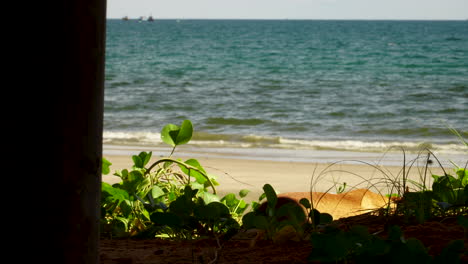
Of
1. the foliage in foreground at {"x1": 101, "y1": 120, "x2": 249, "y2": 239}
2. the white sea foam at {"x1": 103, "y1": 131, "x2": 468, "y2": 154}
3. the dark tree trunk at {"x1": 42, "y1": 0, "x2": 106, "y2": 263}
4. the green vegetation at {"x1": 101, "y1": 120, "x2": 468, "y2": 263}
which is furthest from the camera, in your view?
the white sea foam at {"x1": 103, "y1": 131, "x2": 468, "y2": 154}

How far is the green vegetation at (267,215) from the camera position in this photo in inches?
56.3

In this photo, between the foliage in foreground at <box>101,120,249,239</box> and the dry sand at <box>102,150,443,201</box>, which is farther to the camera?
the dry sand at <box>102,150,443,201</box>

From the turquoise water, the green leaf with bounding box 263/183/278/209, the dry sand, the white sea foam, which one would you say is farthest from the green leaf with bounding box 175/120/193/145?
the white sea foam

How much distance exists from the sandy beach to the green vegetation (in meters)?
1.59

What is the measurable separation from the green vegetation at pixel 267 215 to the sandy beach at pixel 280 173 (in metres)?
1.59

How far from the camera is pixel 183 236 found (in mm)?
2367

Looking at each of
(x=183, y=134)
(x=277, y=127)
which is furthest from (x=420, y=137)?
(x=183, y=134)

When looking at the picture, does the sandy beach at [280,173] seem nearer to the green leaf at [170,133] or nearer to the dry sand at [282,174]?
the dry sand at [282,174]

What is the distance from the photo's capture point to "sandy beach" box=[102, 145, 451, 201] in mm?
5152

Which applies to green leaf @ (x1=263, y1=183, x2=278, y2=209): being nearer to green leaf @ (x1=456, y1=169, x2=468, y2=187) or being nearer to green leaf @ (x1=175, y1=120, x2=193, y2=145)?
green leaf @ (x1=175, y1=120, x2=193, y2=145)

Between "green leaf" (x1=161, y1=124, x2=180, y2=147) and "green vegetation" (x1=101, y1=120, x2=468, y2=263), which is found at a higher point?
"green leaf" (x1=161, y1=124, x2=180, y2=147)

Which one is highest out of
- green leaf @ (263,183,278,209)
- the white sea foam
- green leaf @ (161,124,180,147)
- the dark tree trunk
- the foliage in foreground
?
the dark tree trunk

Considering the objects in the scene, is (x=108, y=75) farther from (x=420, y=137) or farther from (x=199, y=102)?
(x=420, y=137)

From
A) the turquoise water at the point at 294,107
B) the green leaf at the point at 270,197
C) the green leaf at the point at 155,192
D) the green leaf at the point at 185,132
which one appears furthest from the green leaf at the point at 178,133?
the turquoise water at the point at 294,107
